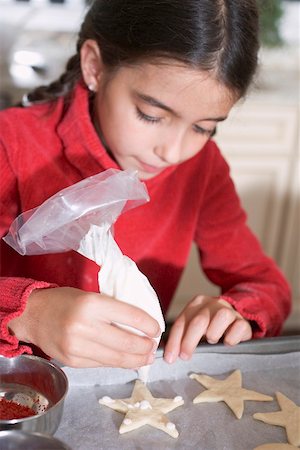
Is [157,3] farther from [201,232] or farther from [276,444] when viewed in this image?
[276,444]

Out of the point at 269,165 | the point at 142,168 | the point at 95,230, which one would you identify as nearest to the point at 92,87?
the point at 142,168

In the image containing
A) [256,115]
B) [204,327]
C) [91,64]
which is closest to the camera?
[204,327]

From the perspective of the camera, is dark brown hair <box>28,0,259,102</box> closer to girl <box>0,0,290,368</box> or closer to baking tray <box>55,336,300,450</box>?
girl <box>0,0,290,368</box>

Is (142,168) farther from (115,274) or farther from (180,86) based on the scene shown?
(115,274)

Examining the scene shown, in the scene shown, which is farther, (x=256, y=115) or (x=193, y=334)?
(x=256, y=115)

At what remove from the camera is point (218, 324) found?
0.92 metres

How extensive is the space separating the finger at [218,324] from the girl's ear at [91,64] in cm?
38

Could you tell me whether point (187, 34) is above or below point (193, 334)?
above

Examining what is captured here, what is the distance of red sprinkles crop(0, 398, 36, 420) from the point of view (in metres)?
0.72

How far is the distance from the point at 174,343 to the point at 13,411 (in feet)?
0.79

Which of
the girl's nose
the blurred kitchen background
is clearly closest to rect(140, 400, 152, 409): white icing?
the girl's nose

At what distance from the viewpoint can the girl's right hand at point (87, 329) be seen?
702 millimetres

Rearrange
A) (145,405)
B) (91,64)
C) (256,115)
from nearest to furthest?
1. (145,405)
2. (91,64)
3. (256,115)

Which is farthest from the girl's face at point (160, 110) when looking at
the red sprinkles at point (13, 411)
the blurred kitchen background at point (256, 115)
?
the blurred kitchen background at point (256, 115)
